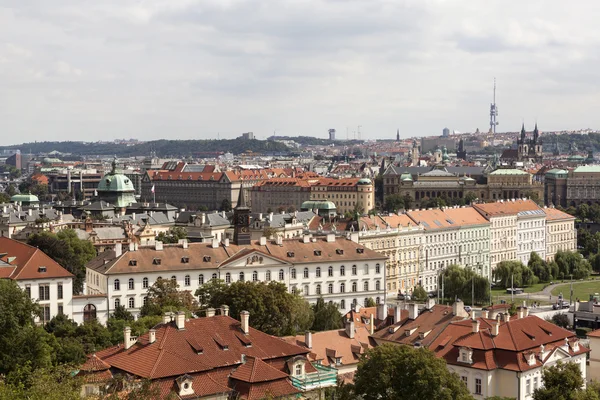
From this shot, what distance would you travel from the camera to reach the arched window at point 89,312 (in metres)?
75.3

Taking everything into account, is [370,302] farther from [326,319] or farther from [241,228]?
[326,319]

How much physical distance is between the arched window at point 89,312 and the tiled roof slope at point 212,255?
127 inches

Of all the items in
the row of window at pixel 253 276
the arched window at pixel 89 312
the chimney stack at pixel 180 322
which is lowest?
the arched window at pixel 89 312

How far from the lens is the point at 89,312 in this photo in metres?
76.1

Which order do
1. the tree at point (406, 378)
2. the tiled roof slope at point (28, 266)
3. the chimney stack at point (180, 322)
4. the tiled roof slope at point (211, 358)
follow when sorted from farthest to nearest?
1. the tiled roof slope at point (28, 266)
2. the chimney stack at point (180, 322)
3. the tiled roof slope at point (211, 358)
4. the tree at point (406, 378)

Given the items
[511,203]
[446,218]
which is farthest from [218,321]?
[511,203]

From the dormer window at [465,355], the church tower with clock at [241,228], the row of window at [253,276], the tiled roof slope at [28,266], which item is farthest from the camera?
the church tower with clock at [241,228]

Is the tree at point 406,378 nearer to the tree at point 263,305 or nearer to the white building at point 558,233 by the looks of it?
the tree at point 263,305

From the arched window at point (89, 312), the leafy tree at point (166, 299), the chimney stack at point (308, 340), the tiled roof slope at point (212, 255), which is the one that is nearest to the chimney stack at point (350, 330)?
the chimney stack at point (308, 340)

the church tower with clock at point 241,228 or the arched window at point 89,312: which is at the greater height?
the church tower with clock at point 241,228

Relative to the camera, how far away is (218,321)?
1900 inches

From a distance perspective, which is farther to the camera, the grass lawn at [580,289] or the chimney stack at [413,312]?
the grass lawn at [580,289]

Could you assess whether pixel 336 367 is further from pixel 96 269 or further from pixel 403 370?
pixel 96 269

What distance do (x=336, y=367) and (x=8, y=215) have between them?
3540 inches
